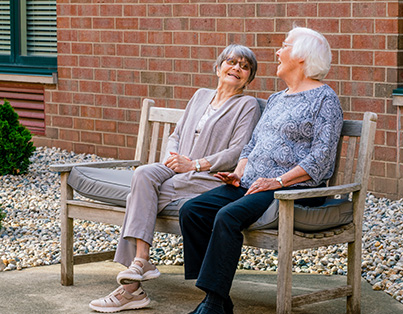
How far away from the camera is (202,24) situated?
853 centimetres

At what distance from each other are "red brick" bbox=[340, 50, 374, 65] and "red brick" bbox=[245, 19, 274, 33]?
2.75 ft

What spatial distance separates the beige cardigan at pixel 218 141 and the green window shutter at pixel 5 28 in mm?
6905

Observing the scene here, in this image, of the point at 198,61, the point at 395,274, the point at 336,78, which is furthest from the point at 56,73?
the point at 395,274

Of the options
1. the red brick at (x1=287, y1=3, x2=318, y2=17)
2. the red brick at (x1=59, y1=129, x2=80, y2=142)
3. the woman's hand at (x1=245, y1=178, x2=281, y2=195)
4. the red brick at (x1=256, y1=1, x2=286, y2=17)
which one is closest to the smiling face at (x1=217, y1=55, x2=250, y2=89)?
the woman's hand at (x1=245, y1=178, x2=281, y2=195)

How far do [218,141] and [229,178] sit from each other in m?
0.45

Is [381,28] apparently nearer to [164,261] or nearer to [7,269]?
[164,261]

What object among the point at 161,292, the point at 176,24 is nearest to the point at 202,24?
the point at 176,24

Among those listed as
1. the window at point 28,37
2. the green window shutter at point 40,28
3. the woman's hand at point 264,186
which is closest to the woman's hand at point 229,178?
the woman's hand at point 264,186

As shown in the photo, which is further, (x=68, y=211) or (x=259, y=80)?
(x=259, y=80)

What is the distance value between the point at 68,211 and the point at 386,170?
3.28 metres

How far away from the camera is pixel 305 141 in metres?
4.36

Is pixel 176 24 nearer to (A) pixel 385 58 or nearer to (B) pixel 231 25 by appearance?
(B) pixel 231 25

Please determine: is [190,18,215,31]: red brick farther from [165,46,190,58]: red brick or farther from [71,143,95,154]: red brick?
[71,143,95,154]: red brick

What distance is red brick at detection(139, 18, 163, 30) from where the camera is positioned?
895 cm
